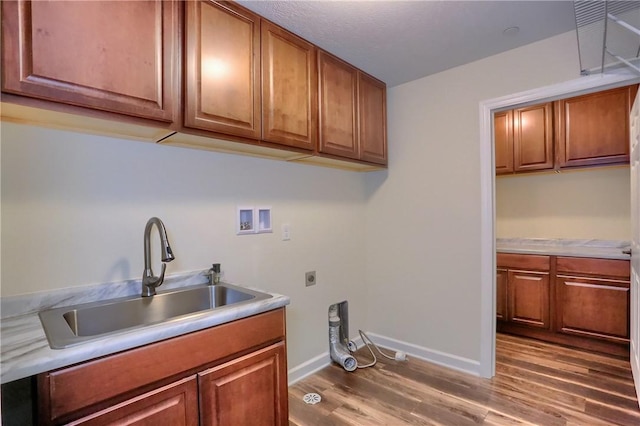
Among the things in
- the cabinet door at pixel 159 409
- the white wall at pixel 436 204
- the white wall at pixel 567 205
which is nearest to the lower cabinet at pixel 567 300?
the white wall at pixel 567 205

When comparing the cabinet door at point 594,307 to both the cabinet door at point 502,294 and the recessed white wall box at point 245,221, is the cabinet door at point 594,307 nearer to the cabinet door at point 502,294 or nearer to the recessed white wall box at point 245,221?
the cabinet door at point 502,294

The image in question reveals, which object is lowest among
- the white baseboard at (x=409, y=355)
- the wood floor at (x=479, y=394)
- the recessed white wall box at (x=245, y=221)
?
the wood floor at (x=479, y=394)

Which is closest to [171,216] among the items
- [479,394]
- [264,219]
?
[264,219]

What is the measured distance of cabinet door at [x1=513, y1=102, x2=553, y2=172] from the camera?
3.05 m

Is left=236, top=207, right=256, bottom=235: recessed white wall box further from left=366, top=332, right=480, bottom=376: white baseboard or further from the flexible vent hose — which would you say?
left=366, top=332, right=480, bottom=376: white baseboard

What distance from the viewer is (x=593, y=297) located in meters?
2.74

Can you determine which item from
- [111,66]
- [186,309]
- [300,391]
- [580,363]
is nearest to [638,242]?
[580,363]

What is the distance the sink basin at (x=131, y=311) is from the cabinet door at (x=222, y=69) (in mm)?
835

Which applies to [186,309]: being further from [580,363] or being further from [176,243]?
[580,363]

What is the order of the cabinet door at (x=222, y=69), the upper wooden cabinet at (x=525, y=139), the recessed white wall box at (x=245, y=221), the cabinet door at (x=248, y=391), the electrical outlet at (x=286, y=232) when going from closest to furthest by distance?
the cabinet door at (x=248, y=391) → the cabinet door at (x=222, y=69) → the recessed white wall box at (x=245, y=221) → the electrical outlet at (x=286, y=232) → the upper wooden cabinet at (x=525, y=139)

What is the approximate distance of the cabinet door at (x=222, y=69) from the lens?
149cm

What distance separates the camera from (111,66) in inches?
49.4

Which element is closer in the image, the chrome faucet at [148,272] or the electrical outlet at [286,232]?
the chrome faucet at [148,272]

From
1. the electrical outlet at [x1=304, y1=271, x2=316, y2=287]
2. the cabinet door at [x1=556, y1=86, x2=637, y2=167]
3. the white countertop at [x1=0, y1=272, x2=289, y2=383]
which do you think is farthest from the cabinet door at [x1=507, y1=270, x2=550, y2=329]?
the white countertop at [x1=0, y1=272, x2=289, y2=383]
